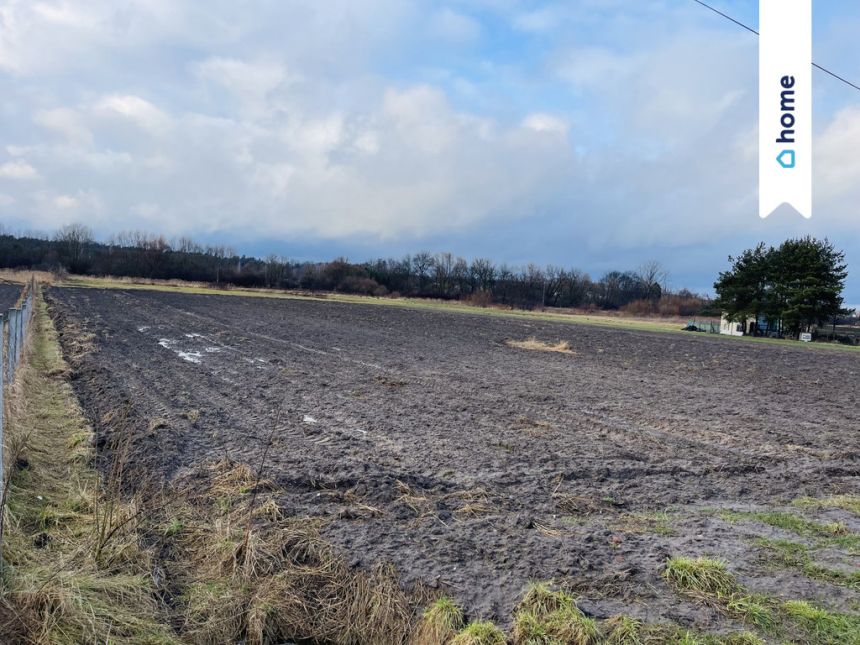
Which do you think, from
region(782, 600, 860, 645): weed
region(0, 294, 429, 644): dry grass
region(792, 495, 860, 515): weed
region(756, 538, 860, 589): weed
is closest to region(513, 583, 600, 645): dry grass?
region(0, 294, 429, 644): dry grass

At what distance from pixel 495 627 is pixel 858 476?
6.35 m

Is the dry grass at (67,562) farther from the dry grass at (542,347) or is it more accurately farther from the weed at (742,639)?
the dry grass at (542,347)

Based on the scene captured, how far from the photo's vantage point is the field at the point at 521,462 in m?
4.58

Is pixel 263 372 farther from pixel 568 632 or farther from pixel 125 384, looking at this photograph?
pixel 568 632

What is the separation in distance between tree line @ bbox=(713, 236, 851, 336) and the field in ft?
128

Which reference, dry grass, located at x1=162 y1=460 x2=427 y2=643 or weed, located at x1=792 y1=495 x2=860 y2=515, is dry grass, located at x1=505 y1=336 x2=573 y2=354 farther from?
dry grass, located at x1=162 y1=460 x2=427 y2=643

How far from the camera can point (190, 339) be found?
21141 mm

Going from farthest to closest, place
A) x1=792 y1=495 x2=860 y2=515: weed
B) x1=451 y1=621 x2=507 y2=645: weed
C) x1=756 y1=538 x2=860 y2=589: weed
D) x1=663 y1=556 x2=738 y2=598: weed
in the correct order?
x1=792 y1=495 x2=860 y2=515: weed
x1=756 y1=538 x2=860 y2=589: weed
x1=663 y1=556 x2=738 y2=598: weed
x1=451 y1=621 x2=507 y2=645: weed

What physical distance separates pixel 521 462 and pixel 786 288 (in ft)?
178

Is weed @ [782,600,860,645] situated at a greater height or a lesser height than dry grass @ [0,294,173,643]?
lesser

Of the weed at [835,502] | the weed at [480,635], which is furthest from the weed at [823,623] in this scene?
the weed at [835,502]

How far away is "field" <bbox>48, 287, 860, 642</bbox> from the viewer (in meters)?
4.58

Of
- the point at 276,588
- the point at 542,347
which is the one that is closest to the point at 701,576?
the point at 276,588

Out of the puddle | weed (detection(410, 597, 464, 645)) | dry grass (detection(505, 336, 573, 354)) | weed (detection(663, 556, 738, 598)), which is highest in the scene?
the puddle
